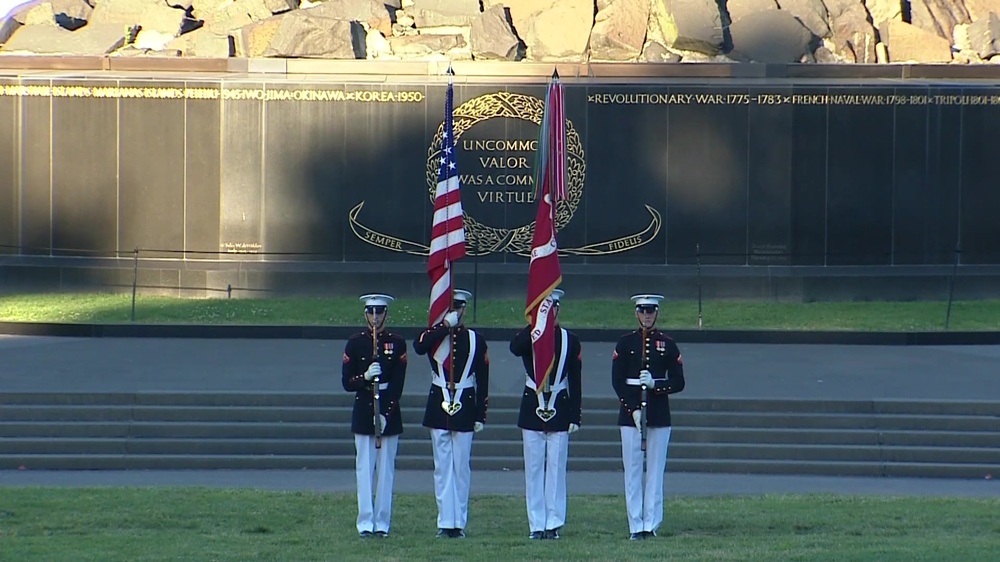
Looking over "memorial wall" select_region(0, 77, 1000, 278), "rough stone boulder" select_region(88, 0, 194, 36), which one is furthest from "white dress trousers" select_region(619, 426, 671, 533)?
"rough stone boulder" select_region(88, 0, 194, 36)

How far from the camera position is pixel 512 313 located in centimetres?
1919

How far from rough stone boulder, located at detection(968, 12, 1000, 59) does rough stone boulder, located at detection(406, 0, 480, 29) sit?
312 inches

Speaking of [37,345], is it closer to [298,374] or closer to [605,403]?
[298,374]

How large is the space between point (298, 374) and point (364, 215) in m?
6.28

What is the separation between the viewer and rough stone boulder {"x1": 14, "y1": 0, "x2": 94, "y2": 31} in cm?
2416

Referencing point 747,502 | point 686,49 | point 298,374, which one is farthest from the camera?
point 686,49

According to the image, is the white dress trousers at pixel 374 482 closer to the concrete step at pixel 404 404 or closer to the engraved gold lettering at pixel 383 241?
the concrete step at pixel 404 404

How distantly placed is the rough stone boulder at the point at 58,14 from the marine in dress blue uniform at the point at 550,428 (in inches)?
663

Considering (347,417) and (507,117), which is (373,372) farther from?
(507,117)

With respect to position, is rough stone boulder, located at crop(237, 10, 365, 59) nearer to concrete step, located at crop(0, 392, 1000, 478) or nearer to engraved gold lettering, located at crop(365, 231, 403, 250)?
engraved gold lettering, located at crop(365, 231, 403, 250)

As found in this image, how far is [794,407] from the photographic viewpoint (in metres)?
13.8

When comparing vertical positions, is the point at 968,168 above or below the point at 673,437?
above

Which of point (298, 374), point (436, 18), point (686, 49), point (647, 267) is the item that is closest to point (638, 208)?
point (647, 267)

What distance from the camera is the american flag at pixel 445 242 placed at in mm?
9891
